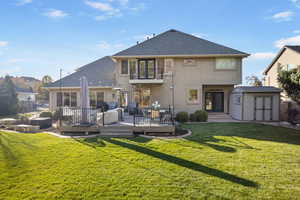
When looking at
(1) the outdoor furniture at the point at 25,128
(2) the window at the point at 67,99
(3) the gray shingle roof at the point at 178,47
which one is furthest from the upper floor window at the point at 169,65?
(2) the window at the point at 67,99

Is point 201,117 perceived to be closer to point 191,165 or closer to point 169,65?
point 169,65

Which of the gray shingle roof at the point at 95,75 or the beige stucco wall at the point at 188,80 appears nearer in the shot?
the beige stucco wall at the point at 188,80

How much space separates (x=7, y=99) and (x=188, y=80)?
25645mm

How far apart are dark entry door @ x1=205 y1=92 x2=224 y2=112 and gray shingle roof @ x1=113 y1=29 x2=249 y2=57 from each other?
462 centimetres

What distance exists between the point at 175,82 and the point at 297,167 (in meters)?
11.7

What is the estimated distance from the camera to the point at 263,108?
13.5 meters

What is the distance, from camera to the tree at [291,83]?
371 inches

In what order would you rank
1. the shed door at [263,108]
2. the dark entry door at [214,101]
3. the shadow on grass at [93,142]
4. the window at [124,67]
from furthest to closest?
the dark entry door at [214,101] < the window at [124,67] < the shed door at [263,108] < the shadow on grass at [93,142]

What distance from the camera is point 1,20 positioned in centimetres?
1126

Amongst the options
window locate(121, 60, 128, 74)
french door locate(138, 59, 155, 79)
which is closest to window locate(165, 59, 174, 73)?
french door locate(138, 59, 155, 79)

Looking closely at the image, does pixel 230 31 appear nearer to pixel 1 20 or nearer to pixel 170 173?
pixel 170 173

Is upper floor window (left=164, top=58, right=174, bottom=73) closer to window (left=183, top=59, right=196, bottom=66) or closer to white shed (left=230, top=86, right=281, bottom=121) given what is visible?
window (left=183, top=59, right=196, bottom=66)

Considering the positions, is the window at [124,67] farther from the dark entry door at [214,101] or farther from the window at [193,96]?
the dark entry door at [214,101]

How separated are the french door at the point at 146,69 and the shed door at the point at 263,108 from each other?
965 cm
